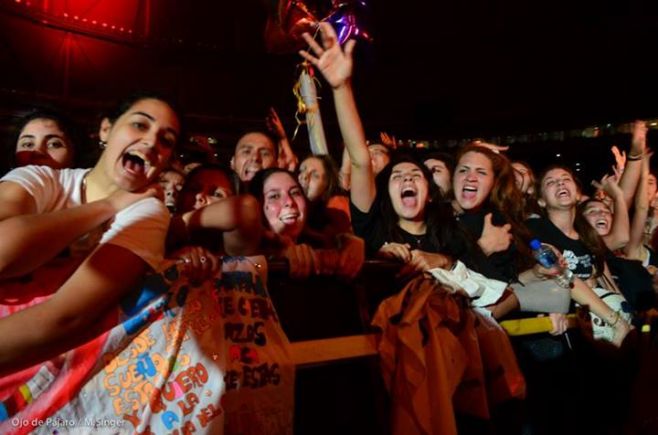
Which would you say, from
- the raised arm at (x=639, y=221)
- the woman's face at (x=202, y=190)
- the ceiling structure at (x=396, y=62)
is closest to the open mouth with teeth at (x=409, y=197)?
the woman's face at (x=202, y=190)

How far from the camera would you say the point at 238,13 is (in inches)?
468

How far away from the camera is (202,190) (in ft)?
8.99

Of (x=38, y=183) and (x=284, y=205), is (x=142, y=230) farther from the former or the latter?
(x=284, y=205)

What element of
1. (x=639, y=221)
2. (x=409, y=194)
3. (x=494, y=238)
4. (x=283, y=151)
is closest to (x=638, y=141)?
(x=639, y=221)

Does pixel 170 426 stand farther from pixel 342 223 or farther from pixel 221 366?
pixel 342 223

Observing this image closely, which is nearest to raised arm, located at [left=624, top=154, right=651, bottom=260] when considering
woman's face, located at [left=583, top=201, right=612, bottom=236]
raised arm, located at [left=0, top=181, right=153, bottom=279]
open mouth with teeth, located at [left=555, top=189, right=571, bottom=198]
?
woman's face, located at [left=583, top=201, right=612, bottom=236]

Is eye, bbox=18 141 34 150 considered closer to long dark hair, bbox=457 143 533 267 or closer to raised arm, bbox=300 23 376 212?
raised arm, bbox=300 23 376 212

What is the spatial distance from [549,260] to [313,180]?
1.66 m

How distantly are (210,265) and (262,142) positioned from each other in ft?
7.30

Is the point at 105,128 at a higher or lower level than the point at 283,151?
lower

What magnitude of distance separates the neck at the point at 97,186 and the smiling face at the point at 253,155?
1849 millimetres

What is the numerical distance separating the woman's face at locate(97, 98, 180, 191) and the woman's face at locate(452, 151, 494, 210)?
2.21 metres

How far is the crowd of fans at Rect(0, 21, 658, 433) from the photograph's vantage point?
1339mm

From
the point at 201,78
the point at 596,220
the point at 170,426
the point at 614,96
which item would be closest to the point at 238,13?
the point at 201,78
